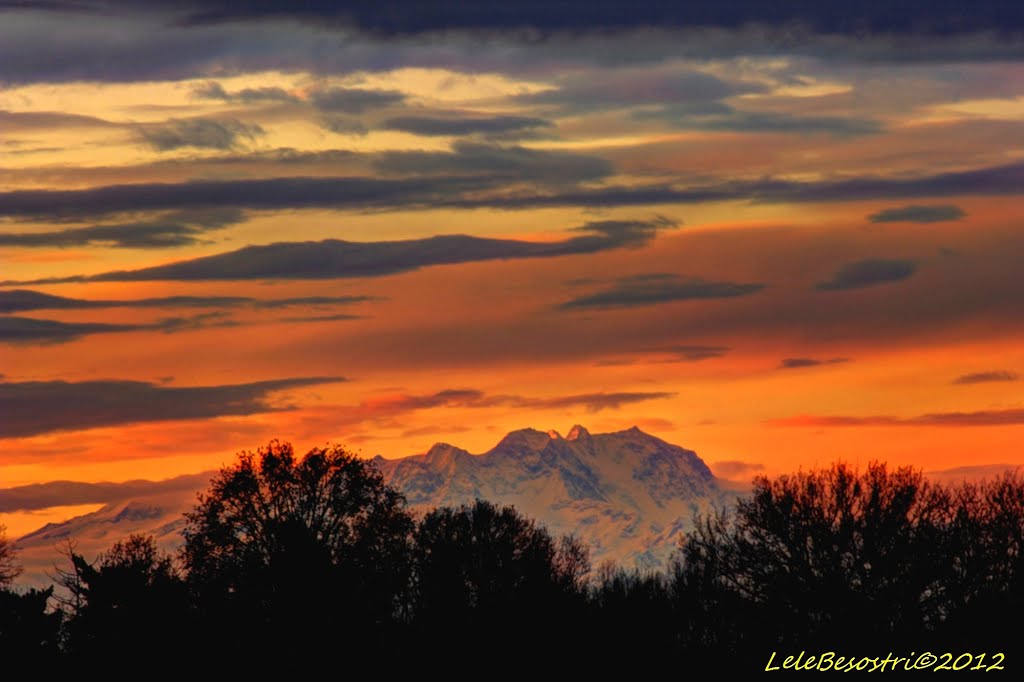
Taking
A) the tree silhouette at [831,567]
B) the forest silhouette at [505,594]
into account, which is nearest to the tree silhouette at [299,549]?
the forest silhouette at [505,594]

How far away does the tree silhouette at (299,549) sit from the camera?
11638 cm

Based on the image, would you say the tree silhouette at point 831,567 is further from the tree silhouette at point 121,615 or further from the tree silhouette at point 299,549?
the tree silhouette at point 121,615

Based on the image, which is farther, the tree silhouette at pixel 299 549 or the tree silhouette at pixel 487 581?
the tree silhouette at pixel 487 581

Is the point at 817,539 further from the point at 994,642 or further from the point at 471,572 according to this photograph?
the point at 471,572

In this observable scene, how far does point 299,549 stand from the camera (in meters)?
124

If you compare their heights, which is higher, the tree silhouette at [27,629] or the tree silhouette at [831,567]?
the tree silhouette at [27,629]

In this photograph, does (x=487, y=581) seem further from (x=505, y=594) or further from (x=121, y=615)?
(x=121, y=615)

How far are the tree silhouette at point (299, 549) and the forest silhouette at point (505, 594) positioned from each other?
0.48ft

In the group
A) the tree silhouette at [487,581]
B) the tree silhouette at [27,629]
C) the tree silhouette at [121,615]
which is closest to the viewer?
the tree silhouette at [27,629]

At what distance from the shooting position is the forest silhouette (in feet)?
336

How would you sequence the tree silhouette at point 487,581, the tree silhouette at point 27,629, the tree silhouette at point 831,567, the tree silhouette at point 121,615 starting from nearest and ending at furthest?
the tree silhouette at point 27,629 < the tree silhouette at point 121,615 < the tree silhouette at point 831,567 < the tree silhouette at point 487,581

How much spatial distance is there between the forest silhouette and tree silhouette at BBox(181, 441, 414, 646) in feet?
0.48

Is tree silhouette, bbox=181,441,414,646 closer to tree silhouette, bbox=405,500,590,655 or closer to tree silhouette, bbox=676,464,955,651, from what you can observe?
tree silhouette, bbox=405,500,590,655

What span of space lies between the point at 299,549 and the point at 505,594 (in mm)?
27505
